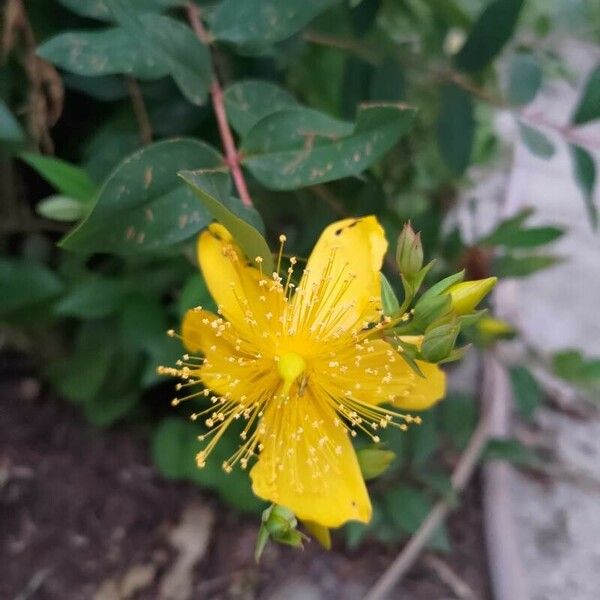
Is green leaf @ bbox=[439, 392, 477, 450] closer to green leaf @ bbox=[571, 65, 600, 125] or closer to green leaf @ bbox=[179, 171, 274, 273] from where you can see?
green leaf @ bbox=[571, 65, 600, 125]

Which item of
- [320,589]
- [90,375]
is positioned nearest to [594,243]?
[320,589]

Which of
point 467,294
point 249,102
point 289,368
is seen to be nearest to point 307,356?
point 289,368

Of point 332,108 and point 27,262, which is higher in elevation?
point 332,108

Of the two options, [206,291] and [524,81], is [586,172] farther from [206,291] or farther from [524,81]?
[206,291]

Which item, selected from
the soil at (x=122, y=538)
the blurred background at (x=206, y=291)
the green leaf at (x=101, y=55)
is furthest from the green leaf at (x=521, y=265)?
the green leaf at (x=101, y=55)

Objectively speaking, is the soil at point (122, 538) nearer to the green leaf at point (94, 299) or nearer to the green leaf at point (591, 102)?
the green leaf at point (94, 299)

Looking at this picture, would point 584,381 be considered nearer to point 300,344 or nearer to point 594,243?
point 300,344
